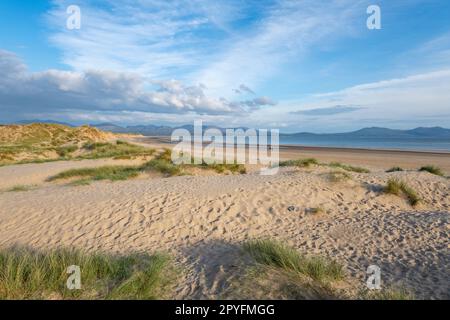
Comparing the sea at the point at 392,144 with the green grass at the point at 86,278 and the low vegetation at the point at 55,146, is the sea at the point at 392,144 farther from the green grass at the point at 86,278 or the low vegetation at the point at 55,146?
the green grass at the point at 86,278

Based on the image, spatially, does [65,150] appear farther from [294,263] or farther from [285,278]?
[285,278]

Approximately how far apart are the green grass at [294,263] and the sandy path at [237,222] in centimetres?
38

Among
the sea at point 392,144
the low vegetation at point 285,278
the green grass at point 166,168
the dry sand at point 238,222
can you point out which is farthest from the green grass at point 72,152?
the sea at point 392,144

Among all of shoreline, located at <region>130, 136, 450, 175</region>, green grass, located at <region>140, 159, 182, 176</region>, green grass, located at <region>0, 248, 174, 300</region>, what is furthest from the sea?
green grass, located at <region>0, 248, 174, 300</region>

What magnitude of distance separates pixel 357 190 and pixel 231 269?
6.02 metres

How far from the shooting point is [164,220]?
277 inches

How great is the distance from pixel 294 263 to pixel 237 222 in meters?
2.82

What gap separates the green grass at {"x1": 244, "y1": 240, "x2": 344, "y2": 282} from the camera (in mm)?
4062

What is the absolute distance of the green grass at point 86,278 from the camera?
3.66 meters

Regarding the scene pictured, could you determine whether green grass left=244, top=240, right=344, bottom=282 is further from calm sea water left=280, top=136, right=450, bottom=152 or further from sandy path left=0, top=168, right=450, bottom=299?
calm sea water left=280, top=136, right=450, bottom=152

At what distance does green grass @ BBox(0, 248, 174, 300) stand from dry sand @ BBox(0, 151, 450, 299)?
442mm

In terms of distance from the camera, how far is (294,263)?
14.0ft

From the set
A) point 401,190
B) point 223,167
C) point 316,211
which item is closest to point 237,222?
point 316,211
